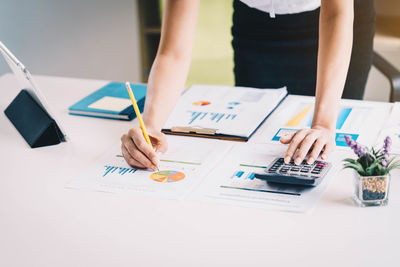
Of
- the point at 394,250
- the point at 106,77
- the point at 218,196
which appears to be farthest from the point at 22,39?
the point at 394,250

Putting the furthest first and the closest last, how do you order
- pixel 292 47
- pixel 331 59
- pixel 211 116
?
pixel 292 47
pixel 211 116
pixel 331 59

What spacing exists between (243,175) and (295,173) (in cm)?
12

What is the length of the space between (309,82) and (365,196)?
102 cm

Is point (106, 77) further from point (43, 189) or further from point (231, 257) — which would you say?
point (231, 257)

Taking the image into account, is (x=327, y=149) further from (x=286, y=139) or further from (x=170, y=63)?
(x=170, y=63)

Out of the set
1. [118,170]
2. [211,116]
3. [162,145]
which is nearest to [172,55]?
[211,116]

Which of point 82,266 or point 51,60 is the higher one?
point 82,266

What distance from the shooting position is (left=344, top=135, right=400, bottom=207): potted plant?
3.38 feet

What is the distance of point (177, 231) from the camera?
3.30 feet

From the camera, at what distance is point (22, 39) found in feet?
11.2

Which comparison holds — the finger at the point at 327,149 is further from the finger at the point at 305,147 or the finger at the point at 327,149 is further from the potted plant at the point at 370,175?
the potted plant at the point at 370,175

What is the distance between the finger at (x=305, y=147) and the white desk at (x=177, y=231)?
0.29 ft

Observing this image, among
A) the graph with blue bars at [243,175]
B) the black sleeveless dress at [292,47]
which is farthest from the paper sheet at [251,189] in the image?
the black sleeveless dress at [292,47]

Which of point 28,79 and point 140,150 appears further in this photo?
point 28,79
